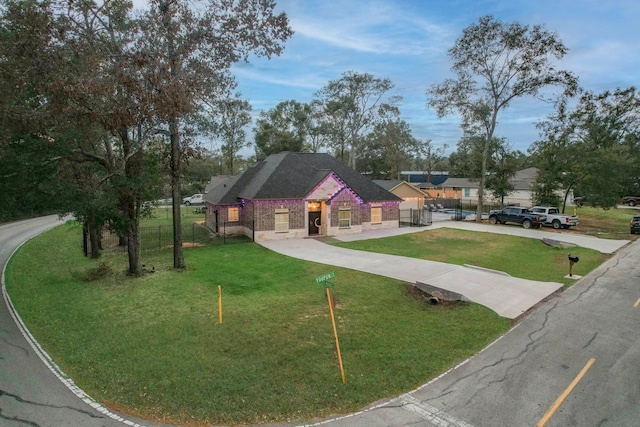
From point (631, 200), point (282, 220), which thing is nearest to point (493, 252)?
point (282, 220)

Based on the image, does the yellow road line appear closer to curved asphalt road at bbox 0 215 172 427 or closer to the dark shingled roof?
curved asphalt road at bbox 0 215 172 427

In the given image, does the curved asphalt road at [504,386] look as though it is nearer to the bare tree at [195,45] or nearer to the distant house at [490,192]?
the bare tree at [195,45]

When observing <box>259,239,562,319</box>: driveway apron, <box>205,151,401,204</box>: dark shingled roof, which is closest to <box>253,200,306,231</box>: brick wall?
<box>205,151,401,204</box>: dark shingled roof

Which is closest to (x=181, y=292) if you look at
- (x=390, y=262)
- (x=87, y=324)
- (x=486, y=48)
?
(x=87, y=324)

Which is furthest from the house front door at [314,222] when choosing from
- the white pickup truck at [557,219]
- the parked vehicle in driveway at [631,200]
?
the parked vehicle in driveway at [631,200]

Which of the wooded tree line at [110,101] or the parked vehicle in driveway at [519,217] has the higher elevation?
the wooded tree line at [110,101]

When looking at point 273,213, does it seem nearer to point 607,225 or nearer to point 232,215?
point 232,215
